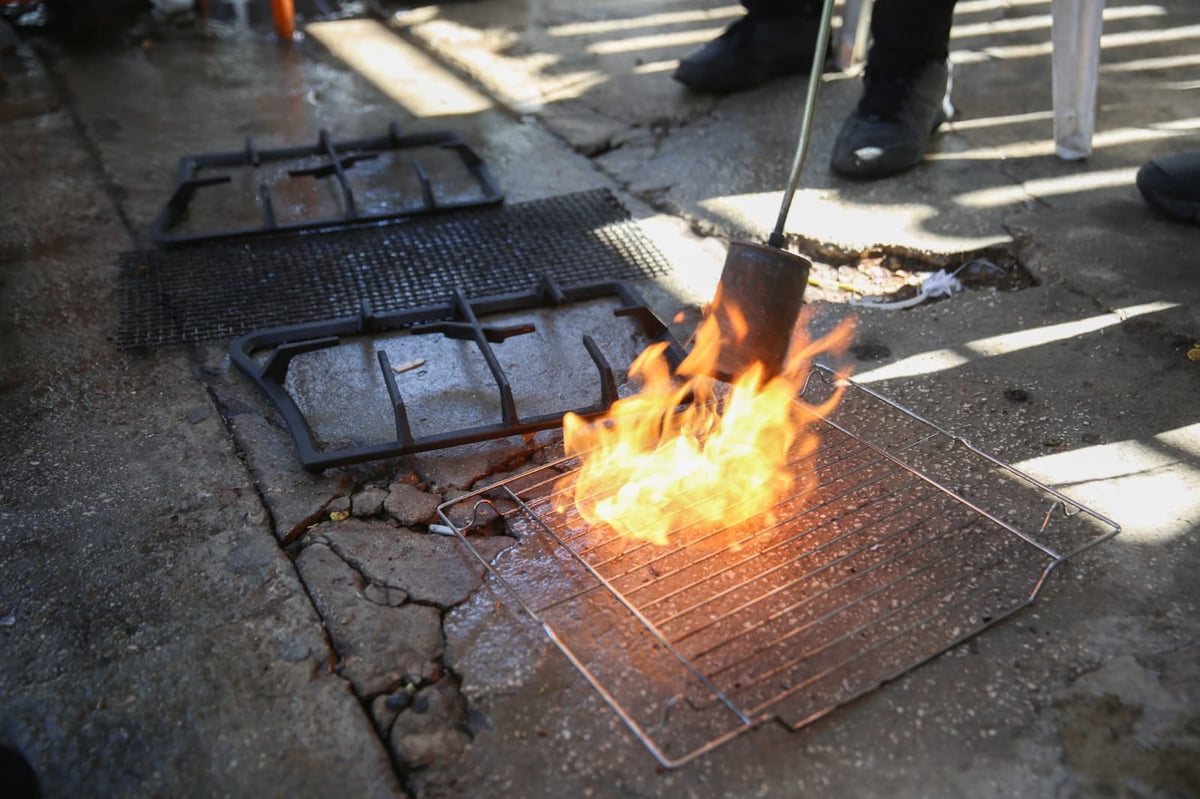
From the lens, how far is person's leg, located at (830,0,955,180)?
3232 mm

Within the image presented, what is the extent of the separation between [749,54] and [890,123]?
2.77 feet

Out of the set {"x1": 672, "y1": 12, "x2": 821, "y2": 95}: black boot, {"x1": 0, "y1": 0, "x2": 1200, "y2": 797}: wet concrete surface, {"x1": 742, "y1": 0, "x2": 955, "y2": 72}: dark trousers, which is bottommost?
{"x1": 0, "y1": 0, "x2": 1200, "y2": 797}: wet concrete surface

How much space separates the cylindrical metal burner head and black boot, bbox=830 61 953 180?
1450 mm

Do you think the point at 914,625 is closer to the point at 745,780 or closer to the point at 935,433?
the point at 745,780

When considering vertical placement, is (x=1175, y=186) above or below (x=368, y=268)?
above

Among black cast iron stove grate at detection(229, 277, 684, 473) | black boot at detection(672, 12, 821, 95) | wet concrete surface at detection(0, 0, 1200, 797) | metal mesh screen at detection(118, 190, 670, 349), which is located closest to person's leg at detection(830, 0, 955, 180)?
wet concrete surface at detection(0, 0, 1200, 797)

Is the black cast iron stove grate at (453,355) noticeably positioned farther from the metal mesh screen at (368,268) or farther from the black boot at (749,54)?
the black boot at (749,54)

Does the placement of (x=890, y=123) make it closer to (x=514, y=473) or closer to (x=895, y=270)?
(x=895, y=270)

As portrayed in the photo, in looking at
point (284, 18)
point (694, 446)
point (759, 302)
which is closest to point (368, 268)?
point (694, 446)

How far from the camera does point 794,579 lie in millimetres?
1761

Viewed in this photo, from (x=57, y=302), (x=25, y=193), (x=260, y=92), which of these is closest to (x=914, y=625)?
(x=57, y=302)

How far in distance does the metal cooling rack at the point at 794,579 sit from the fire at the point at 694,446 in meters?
0.04

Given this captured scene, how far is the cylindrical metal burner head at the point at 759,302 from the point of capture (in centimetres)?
193

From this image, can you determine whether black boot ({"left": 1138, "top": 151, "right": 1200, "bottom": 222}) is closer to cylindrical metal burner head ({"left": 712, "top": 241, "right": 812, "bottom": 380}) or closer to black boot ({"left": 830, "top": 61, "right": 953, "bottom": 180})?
black boot ({"left": 830, "top": 61, "right": 953, "bottom": 180})
